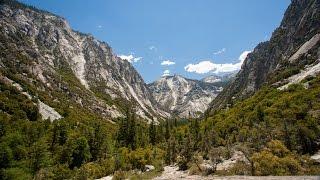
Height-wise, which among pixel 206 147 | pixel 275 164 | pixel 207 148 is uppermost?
pixel 206 147

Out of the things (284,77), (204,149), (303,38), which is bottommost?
(204,149)

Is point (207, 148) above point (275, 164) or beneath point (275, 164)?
above

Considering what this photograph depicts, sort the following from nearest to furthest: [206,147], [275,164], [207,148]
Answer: [275,164]
[207,148]
[206,147]

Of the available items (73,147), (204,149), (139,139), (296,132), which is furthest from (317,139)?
(139,139)

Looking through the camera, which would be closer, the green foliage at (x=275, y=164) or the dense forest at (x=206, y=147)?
the green foliage at (x=275, y=164)

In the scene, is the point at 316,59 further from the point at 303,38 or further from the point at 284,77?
the point at 303,38

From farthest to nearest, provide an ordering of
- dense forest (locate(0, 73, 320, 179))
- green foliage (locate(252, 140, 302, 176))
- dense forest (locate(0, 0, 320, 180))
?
1. dense forest (locate(0, 0, 320, 180))
2. dense forest (locate(0, 73, 320, 179))
3. green foliage (locate(252, 140, 302, 176))

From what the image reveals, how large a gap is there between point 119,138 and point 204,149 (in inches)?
2880

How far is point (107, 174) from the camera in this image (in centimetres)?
8162

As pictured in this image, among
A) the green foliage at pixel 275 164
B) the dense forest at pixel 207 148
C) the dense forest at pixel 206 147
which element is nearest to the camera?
the green foliage at pixel 275 164

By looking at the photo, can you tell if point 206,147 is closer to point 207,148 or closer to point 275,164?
point 207,148

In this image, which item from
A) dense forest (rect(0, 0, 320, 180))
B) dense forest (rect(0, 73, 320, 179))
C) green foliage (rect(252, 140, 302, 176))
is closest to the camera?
green foliage (rect(252, 140, 302, 176))

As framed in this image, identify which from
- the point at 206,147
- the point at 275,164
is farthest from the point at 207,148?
the point at 275,164

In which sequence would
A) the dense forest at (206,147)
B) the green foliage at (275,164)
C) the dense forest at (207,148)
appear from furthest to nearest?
the dense forest at (207,148), the dense forest at (206,147), the green foliage at (275,164)
